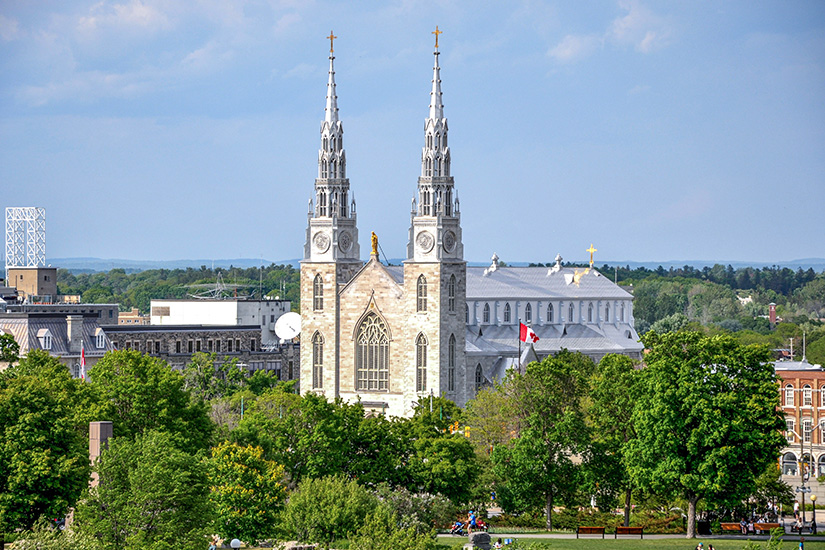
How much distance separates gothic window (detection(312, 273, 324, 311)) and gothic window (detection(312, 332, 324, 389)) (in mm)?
2413

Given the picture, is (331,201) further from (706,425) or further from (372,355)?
(706,425)

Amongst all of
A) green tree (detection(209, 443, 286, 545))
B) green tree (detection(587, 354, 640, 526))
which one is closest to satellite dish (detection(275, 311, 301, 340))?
green tree (detection(587, 354, 640, 526))

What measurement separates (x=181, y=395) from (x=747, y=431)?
3212 cm

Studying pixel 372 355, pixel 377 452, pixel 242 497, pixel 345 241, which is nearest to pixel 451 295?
pixel 372 355

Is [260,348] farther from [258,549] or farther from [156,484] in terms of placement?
[156,484]

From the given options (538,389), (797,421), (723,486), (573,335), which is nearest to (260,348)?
(573,335)

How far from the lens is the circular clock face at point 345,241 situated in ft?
484

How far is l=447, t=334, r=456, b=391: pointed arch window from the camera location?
141m

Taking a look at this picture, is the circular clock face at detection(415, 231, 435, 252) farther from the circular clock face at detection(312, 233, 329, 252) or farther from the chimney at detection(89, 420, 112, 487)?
the chimney at detection(89, 420, 112, 487)

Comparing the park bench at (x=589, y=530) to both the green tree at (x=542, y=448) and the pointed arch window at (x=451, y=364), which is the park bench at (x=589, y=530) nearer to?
the green tree at (x=542, y=448)

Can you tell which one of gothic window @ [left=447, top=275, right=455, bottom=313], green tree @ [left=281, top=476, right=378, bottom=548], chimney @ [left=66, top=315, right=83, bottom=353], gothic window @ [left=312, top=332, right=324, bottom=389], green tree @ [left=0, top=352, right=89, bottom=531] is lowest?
green tree @ [left=281, top=476, right=378, bottom=548]

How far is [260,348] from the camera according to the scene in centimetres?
18388

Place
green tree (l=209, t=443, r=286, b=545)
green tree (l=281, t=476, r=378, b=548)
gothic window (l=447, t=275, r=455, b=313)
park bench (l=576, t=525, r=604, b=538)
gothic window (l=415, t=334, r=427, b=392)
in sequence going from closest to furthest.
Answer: green tree (l=281, t=476, r=378, b=548) → green tree (l=209, t=443, r=286, b=545) → park bench (l=576, t=525, r=604, b=538) → gothic window (l=415, t=334, r=427, b=392) → gothic window (l=447, t=275, r=455, b=313)

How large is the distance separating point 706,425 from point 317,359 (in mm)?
58068
